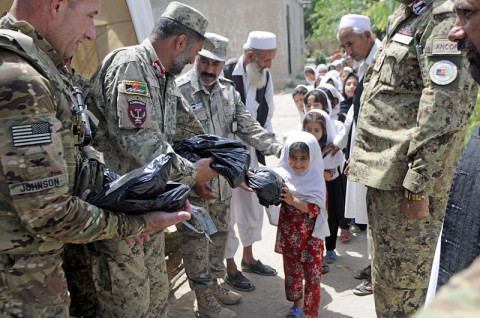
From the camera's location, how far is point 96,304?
2.52 meters

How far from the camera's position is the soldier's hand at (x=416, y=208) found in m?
2.47

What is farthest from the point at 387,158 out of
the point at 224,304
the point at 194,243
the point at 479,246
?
the point at 224,304

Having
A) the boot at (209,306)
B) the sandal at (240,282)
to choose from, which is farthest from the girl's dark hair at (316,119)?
the boot at (209,306)

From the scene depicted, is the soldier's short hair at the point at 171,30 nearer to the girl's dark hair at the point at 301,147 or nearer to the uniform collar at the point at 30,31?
the uniform collar at the point at 30,31

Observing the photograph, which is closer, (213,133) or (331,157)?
(213,133)

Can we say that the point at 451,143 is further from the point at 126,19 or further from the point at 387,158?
the point at 126,19

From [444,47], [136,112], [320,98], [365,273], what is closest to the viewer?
[444,47]

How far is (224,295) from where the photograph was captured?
3.92 m

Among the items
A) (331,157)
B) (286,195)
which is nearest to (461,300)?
(286,195)

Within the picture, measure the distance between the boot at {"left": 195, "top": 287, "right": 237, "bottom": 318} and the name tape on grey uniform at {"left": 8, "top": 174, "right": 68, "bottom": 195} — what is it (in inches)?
88.0

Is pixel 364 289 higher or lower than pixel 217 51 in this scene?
lower

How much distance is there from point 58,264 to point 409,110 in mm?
1948

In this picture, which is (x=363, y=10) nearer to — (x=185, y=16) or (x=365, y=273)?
(x=365, y=273)

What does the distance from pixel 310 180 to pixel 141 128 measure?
1.60 metres
